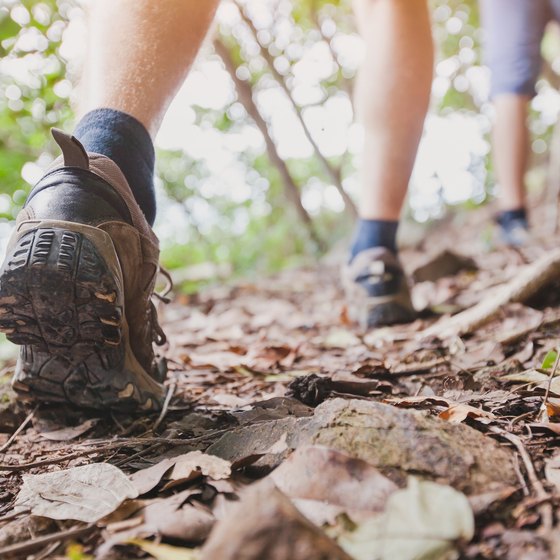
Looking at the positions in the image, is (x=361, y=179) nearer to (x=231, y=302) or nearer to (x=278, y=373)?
(x=278, y=373)

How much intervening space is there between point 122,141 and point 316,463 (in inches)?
32.3

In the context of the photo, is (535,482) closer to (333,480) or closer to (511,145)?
(333,480)

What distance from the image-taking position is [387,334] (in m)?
1.88

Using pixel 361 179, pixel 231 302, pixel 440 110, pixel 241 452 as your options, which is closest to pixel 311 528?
pixel 241 452

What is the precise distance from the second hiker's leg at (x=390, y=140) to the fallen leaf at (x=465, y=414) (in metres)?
1.04

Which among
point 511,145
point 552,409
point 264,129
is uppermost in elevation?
point 264,129

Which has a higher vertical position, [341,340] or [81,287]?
[81,287]

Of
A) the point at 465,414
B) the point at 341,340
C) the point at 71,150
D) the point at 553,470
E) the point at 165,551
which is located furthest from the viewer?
the point at 341,340

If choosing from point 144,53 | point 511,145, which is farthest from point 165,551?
point 511,145

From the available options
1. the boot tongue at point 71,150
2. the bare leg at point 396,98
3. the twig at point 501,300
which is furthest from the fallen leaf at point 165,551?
the bare leg at point 396,98

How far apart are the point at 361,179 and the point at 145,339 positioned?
1.18 meters

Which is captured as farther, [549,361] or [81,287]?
[549,361]

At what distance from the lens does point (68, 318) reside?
3.36ft

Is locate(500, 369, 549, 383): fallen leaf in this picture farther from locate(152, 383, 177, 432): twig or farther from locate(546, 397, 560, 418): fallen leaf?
locate(152, 383, 177, 432): twig
